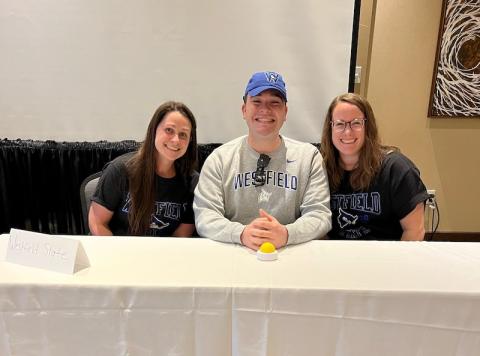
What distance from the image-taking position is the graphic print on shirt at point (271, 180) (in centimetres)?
129

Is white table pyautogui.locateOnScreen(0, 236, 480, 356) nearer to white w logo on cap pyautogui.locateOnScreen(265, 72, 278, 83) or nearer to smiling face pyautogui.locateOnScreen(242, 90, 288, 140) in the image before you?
smiling face pyautogui.locateOnScreen(242, 90, 288, 140)

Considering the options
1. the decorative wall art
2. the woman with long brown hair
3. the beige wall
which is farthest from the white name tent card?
the decorative wall art

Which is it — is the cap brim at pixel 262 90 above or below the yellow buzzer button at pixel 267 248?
above

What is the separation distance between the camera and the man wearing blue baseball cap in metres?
1.27

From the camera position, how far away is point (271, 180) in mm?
1295

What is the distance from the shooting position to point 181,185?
59.7 inches

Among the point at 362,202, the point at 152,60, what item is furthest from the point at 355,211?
the point at 152,60

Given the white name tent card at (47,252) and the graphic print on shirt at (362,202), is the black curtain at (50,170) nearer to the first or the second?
the graphic print on shirt at (362,202)

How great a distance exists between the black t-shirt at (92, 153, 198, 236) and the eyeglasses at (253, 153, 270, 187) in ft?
1.14

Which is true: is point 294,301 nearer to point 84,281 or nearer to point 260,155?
point 84,281

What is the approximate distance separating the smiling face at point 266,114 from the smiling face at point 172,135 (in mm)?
297

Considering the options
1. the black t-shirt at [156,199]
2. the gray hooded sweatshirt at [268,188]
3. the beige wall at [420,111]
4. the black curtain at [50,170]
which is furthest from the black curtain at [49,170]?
the beige wall at [420,111]

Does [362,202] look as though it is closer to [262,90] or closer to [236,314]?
[262,90]

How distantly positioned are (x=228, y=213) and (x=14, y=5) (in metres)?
1.73
